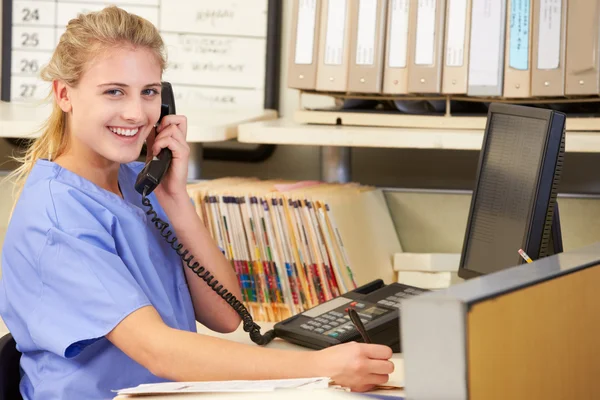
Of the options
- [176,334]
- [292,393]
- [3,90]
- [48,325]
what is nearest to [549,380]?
[292,393]

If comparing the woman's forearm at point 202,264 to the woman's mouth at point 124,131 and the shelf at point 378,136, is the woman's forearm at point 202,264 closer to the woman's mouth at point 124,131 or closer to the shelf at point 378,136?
the woman's mouth at point 124,131

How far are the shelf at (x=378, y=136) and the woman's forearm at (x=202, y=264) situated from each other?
33 cm

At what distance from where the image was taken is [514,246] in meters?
1.25

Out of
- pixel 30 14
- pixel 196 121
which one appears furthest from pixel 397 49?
pixel 30 14

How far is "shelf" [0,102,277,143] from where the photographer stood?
5.83 feet

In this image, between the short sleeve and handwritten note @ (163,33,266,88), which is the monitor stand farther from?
handwritten note @ (163,33,266,88)

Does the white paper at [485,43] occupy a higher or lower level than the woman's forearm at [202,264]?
higher

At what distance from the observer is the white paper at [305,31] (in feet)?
5.89

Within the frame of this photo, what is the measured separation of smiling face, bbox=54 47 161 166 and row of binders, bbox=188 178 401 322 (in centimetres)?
46

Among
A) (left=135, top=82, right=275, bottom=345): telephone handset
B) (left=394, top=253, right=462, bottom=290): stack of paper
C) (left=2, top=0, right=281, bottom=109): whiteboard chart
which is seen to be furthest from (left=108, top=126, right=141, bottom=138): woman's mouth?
(left=2, top=0, right=281, bottom=109): whiteboard chart

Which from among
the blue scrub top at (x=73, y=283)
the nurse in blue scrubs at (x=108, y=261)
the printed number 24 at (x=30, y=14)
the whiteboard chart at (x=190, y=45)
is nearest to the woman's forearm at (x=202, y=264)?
the nurse in blue scrubs at (x=108, y=261)

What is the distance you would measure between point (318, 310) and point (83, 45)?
0.57 m

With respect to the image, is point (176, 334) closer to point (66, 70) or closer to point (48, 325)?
point (48, 325)

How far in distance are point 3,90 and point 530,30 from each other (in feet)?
4.70
